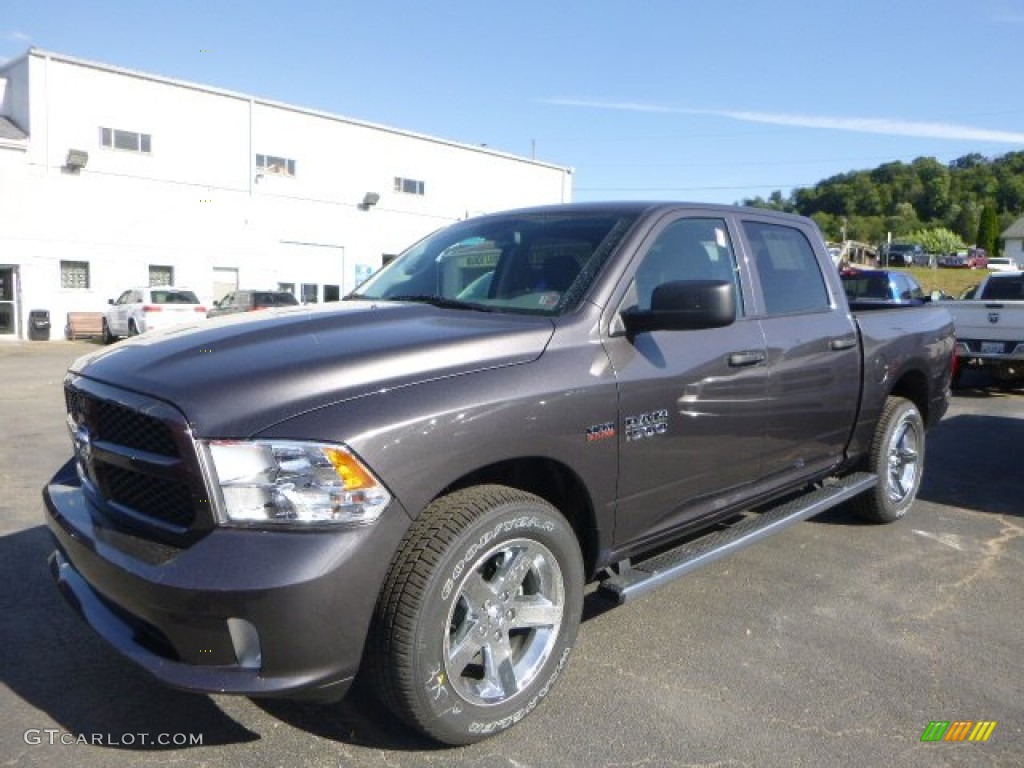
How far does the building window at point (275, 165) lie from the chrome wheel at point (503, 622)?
27260 mm

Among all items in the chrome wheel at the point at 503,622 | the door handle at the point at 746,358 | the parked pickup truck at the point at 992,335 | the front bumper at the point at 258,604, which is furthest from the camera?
the parked pickup truck at the point at 992,335

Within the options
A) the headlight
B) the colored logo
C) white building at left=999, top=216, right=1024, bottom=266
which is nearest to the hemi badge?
the headlight

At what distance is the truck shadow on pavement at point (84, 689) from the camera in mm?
2840

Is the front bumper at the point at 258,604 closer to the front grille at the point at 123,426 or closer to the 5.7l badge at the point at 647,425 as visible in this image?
the front grille at the point at 123,426

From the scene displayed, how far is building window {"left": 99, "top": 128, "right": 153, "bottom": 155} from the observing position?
2431 cm

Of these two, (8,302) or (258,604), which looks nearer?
(258,604)

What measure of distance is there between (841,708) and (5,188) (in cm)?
2546

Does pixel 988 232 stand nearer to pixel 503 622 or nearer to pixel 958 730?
pixel 958 730

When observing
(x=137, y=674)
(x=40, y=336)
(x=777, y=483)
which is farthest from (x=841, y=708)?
(x=40, y=336)

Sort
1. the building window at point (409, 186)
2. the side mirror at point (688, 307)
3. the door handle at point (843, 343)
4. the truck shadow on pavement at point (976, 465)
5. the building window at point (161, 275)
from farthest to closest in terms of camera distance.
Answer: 1. the building window at point (409, 186)
2. the building window at point (161, 275)
3. the truck shadow on pavement at point (976, 465)
4. the door handle at point (843, 343)
5. the side mirror at point (688, 307)

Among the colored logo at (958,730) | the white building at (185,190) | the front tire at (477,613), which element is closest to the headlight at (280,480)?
the front tire at (477,613)

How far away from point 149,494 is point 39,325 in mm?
24323

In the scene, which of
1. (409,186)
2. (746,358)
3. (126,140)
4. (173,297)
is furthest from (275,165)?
(746,358)

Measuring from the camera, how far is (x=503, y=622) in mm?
2877
